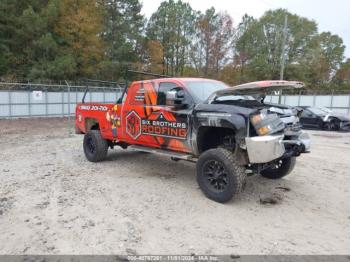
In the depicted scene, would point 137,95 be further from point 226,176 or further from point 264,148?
point 264,148

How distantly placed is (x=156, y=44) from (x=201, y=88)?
33.3 meters

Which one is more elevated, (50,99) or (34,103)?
(50,99)

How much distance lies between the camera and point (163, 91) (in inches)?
225

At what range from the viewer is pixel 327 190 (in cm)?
529

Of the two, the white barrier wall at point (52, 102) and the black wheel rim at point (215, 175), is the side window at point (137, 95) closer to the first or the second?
the black wheel rim at point (215, 175)

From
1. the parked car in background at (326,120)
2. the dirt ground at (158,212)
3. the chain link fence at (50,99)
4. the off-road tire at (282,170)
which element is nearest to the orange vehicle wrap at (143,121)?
the dirt ground at (158,212)

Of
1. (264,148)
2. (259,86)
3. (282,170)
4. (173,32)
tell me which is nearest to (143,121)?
(259,86)

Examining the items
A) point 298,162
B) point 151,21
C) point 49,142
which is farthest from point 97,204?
point 151,21

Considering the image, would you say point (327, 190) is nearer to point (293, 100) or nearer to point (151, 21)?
point (293, 100)

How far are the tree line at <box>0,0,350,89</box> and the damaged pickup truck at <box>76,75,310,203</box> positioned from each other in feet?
62.5

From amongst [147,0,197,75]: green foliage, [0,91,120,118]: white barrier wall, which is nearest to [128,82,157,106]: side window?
[0,91,120,118]: white barrier wall

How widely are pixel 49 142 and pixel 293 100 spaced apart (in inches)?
851

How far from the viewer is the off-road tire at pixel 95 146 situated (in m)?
7.02

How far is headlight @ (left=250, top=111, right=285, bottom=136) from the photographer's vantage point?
425 cm
